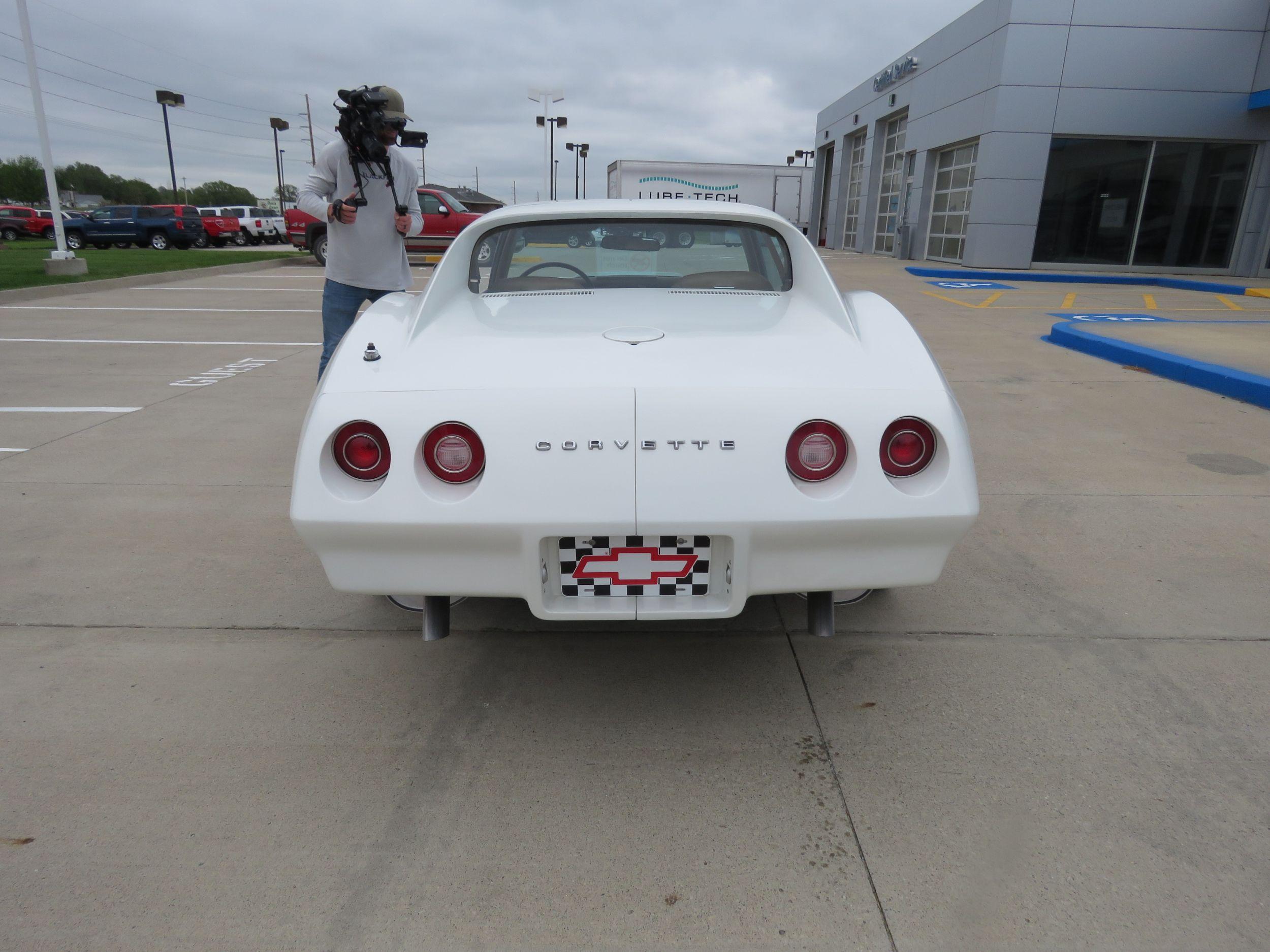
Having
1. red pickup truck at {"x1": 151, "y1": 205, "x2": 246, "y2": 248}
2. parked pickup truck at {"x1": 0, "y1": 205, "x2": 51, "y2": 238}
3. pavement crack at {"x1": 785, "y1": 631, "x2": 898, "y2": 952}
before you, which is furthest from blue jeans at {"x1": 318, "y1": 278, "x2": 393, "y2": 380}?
parked pickup truck at {"x1": 0, "y1": 205, "x2": 51, "y2": 238}

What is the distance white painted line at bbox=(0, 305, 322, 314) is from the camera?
35.5 ft

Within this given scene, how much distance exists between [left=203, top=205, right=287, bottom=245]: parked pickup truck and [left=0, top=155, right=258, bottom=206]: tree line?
127 feet

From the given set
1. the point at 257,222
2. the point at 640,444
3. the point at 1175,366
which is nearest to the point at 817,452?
the point at 640,444

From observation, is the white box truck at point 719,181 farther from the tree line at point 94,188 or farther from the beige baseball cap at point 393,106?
the tree line at point 94,188

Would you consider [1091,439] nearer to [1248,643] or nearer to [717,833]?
[1248,643]

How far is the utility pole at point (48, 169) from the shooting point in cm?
1319

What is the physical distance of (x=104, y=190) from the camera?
89000mm

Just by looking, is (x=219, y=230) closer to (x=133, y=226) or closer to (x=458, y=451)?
(x=133, y=226)

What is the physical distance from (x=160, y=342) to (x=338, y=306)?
17.3 ft

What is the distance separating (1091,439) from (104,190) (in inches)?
4232

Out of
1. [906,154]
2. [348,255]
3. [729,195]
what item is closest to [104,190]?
[729,195]

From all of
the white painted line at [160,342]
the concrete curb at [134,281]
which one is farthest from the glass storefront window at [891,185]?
the white painted line at [160,342]

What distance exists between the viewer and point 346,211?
4.01 meters

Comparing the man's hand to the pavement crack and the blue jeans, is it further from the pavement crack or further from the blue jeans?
the pavement crack
